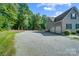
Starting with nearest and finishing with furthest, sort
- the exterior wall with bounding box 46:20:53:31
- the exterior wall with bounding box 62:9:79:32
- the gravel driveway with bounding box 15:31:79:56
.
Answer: the gravel driveway with bounding box 15:31:79:56, the exterior wall with bounding box 62:9:79:32, the exterior wall with bounding box 46:20:53:31

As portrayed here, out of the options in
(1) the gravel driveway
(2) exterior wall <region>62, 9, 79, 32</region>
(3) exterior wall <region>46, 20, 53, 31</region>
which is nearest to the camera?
(1) the gravel driveway

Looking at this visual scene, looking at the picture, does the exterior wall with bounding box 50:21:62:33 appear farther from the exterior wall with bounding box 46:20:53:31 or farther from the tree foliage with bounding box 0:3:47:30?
the tree foliage with bounding box 0:3:47:30

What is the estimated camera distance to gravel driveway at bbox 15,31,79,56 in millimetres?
5898

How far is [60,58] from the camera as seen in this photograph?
5828 mm

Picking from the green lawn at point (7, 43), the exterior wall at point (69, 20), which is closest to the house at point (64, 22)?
the exterior wall at point (69, 20)

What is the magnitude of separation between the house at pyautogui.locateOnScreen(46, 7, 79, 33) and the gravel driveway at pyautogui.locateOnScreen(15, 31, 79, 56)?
18 cm

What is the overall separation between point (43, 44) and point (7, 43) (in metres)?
0.87

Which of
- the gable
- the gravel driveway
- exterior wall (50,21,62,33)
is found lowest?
the gravel driveway

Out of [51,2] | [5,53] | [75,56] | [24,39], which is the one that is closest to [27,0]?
[51,2]

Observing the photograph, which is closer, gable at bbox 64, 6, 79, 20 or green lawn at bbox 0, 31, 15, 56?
green lawn at bbox 0, 31, 15, 56

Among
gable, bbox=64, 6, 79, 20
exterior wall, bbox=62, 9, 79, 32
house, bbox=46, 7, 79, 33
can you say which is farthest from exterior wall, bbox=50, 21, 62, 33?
gable, bbox=64, 6, 79, 20

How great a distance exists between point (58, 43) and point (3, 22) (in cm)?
144

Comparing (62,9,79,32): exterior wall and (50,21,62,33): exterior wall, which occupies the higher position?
(62,9,79,32): exterior wall

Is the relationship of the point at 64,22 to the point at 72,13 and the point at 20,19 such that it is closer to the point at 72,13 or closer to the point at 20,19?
the point at 72,13
